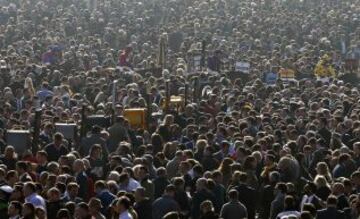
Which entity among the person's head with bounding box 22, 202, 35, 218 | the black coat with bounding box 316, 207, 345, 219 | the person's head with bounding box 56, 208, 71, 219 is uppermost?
the person's head with bounding box 22, 202, 35, 218

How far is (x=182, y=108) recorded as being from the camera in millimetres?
30672

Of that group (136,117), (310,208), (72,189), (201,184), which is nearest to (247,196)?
(201,184)

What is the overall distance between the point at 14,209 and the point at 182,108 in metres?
12.6

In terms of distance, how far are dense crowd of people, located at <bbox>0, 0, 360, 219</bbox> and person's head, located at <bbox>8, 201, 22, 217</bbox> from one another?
21 millimetres

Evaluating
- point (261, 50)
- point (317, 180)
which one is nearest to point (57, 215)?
point (317, 180)

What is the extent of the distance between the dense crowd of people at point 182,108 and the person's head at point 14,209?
2cm

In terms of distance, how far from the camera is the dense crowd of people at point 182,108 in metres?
20.9

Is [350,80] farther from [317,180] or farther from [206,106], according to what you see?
[317,180]

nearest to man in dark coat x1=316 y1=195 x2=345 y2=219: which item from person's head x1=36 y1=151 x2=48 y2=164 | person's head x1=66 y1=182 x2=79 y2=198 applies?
person's head x1=66 y1=182 x2=79 y2=198

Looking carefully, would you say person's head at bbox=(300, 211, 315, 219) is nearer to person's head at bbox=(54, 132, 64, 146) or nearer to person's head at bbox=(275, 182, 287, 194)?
person's head at bbox=(275, 182, 287, 194)

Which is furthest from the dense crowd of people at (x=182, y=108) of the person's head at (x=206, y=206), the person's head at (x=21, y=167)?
the person's head at (x=21, y=167)

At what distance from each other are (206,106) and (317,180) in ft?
32.5

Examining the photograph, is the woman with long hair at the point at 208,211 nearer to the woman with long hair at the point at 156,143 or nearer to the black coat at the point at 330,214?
the black coat at the point at 330,214

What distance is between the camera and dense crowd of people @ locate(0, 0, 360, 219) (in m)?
20.9
